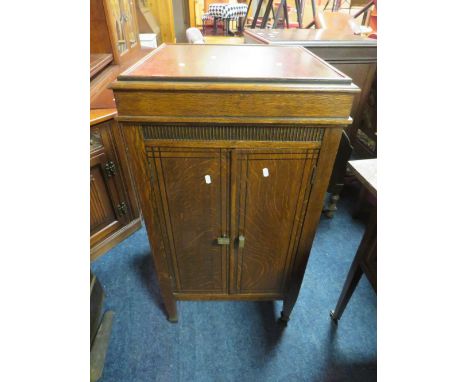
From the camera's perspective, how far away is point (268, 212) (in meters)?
0.87

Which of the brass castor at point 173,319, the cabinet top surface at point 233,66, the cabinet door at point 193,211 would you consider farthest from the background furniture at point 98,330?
the cabinet top surface at point 233,66

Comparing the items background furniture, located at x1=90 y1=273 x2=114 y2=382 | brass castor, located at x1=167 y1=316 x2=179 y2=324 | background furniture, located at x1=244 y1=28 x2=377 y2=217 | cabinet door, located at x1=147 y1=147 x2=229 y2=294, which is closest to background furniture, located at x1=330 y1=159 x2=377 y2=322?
cabinet door, located at x1=147 y1=147 x2=229 y2=294

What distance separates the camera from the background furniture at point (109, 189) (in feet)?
4.00

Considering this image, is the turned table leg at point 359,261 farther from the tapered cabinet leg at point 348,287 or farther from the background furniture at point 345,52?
the background furniture at point 345,52

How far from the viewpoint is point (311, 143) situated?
0.73 meters

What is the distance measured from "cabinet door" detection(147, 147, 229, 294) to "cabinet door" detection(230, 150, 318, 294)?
64 millimetres

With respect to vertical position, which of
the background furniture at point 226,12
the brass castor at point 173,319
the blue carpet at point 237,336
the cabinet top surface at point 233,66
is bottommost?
the blue carpet at point 237,336

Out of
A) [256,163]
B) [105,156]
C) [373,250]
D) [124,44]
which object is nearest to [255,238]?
[256,163]

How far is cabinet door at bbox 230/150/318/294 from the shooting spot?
0.77m

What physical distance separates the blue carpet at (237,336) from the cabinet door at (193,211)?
25cm

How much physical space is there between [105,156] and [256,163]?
832mm

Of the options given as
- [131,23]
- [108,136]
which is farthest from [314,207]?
[131,23]

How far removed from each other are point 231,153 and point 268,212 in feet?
0.81
